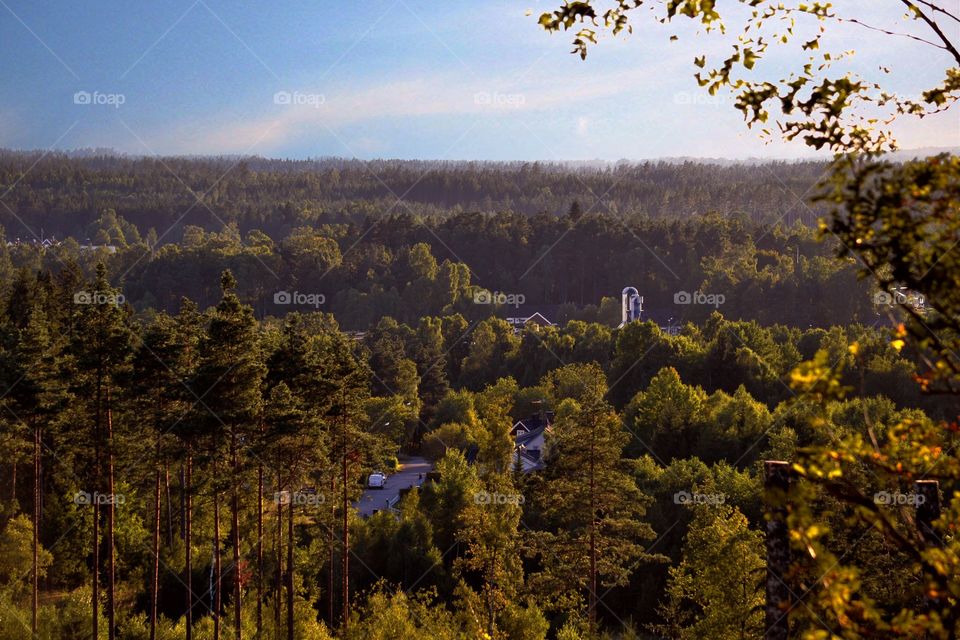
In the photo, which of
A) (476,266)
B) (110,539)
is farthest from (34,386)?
(476,266)

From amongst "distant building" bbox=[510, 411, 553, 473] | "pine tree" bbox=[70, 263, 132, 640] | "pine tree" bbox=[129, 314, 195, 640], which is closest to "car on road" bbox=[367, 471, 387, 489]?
"distant building" bbox=[510, 411, 553, 473]

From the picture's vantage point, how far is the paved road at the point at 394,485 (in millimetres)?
48688

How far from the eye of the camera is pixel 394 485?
5356cm

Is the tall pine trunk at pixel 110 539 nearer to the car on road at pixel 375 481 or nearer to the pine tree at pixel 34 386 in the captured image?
the pine tree at pixel 34 386

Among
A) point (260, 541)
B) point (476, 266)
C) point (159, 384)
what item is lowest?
point (476, 266)

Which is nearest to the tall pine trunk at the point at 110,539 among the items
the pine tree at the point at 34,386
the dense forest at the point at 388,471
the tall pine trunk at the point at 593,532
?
the dense forest at the point at 388,471

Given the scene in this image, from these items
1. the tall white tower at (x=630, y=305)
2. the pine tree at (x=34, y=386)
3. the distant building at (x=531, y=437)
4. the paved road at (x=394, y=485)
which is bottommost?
the paved road at (x=394, y=485)

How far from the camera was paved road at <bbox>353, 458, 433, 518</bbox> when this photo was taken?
4869 cm

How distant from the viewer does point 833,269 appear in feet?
318

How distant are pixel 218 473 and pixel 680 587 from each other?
42.8 ft

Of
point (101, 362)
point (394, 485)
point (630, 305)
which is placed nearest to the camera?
point (101, 362)

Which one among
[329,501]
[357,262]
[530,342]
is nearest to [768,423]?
[329,501]

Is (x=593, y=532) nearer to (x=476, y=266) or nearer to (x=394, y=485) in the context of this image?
(x=394, y=485)

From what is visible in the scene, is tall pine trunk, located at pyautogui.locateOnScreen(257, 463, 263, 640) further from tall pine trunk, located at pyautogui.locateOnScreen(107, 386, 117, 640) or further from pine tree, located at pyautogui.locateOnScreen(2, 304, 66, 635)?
pine tree, located at pyautogui.locateOnScreen(2, 304, 66, 635)
